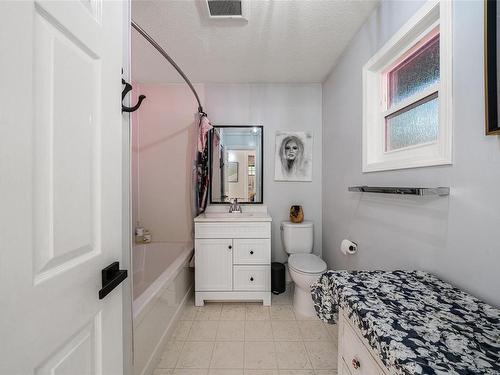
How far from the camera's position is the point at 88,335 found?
570 mm

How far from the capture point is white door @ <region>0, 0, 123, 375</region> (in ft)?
1.25

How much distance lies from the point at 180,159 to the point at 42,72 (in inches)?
81.3

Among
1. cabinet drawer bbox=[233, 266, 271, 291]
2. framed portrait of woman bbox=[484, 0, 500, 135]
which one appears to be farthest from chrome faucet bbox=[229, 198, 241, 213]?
framed portrait of woman bbox=[484, 0, 500, 135]

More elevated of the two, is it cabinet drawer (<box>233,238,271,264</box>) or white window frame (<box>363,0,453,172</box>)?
white window frame (<box>363,0,453,172</box>)

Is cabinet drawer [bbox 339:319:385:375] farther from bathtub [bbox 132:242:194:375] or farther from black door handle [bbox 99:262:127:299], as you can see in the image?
bathtub [bbox 132:242:194:375]

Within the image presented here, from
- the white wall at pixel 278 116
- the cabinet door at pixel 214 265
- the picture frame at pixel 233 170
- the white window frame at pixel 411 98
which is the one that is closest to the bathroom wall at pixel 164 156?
the white wall at pixel 278 116

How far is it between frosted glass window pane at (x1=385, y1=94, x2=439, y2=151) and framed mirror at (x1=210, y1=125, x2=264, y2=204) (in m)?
1.34

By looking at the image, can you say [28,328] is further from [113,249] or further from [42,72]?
[42,72]

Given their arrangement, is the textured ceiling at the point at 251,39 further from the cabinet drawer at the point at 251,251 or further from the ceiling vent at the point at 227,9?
the cabinet drawer at the point at 251,251

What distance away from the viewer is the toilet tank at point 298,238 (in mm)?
2250

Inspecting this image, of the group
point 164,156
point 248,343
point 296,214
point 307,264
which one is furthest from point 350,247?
point 164,156

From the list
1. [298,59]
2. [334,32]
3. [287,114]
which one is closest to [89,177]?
[334,32]

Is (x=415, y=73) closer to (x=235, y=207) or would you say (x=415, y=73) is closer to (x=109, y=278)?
(x=109, y=278)

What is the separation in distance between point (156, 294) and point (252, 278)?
0.90m
